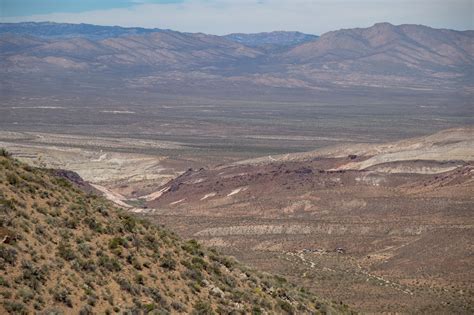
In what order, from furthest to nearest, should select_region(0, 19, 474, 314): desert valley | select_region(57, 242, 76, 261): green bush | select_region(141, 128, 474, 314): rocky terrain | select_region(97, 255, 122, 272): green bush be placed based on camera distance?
1. select_region(141, 128, 474, 314): rocky terrain
2. select_region(0, 19, 474, 314): desert valley
3. select_region(97, 255, 122, 272): green bush
4. select_region(57, 242, 76, 261): green bush

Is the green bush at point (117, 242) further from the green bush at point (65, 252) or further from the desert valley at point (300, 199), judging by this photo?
the green bush at point (65, 252)

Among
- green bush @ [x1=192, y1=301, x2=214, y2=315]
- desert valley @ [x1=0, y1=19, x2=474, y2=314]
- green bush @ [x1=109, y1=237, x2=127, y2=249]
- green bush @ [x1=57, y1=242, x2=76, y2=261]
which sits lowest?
desert valley @ [x1=0, y1=19, x2=474, y2=314]

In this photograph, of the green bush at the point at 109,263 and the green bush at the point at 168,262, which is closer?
the green bush at the point at 109,263

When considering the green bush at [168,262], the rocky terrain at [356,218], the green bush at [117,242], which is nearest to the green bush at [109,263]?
the green bush at [117,242]

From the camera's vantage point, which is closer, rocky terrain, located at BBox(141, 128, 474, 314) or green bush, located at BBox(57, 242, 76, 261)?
green bush, located at BBox(57, 242, 76, 261)

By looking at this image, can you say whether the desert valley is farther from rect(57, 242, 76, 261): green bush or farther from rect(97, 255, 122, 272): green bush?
rect(97, 255, 122, 272): green bush

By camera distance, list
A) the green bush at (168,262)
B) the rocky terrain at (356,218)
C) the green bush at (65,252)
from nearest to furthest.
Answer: the green bush at (65,252) → the green bush at (168,262) → the rocky terrain at (356,218)

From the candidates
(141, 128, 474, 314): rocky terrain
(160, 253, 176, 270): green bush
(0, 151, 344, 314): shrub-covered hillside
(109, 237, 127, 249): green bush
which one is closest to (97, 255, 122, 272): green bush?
(0, 151, 344, 314): shrub-covered hillside

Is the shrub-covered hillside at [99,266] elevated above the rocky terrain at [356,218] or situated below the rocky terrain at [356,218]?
above

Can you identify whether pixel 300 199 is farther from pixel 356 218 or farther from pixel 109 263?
pixel 109 263
